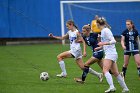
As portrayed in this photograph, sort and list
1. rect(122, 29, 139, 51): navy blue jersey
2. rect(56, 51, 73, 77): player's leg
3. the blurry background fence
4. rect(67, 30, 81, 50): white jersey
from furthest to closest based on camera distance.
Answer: the blurry background fence
rect(56, 51, 73, 77): player's leg
rect(122, 29, 139, 51): navy blue jersey
rect(67, 30, 81, 50): white jersey

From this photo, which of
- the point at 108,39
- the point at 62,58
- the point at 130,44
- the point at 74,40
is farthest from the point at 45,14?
the point at 108,39

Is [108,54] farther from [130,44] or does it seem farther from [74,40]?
[130,44]

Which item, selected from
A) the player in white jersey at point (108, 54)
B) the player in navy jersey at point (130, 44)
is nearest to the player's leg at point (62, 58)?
the player in navy jersey at point (130, 44)

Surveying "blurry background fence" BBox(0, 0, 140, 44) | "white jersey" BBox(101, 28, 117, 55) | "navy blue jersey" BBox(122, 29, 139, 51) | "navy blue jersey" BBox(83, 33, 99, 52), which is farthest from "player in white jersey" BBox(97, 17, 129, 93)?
"blurry background fence" BBox(0, 0, 140, 44)

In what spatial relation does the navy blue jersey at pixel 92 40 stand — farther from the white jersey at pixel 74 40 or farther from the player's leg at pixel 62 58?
the player's leg at pixel 62 58

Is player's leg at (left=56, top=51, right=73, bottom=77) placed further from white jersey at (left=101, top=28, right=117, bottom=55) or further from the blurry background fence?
the blurry background fence

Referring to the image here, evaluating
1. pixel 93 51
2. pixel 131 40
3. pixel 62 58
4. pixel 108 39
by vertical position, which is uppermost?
pixel 108 39

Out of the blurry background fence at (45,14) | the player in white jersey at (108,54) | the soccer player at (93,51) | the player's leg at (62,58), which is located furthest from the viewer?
the blurry background fence at (45,14)

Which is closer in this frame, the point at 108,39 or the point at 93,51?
the point at 108,39

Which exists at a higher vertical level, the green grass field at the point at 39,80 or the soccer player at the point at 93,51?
the soccer player at the point at 93,51

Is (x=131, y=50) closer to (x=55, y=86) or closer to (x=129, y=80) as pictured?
(x=129, y=80)

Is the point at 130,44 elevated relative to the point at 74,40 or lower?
lower

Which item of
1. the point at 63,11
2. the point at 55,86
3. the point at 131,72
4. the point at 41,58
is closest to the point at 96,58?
the point at 55,86

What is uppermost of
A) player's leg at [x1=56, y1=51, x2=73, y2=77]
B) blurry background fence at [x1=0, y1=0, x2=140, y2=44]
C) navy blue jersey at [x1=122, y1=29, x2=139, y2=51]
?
blurry background fence at [x1=0, y1=0, x2=140, y2=44]
